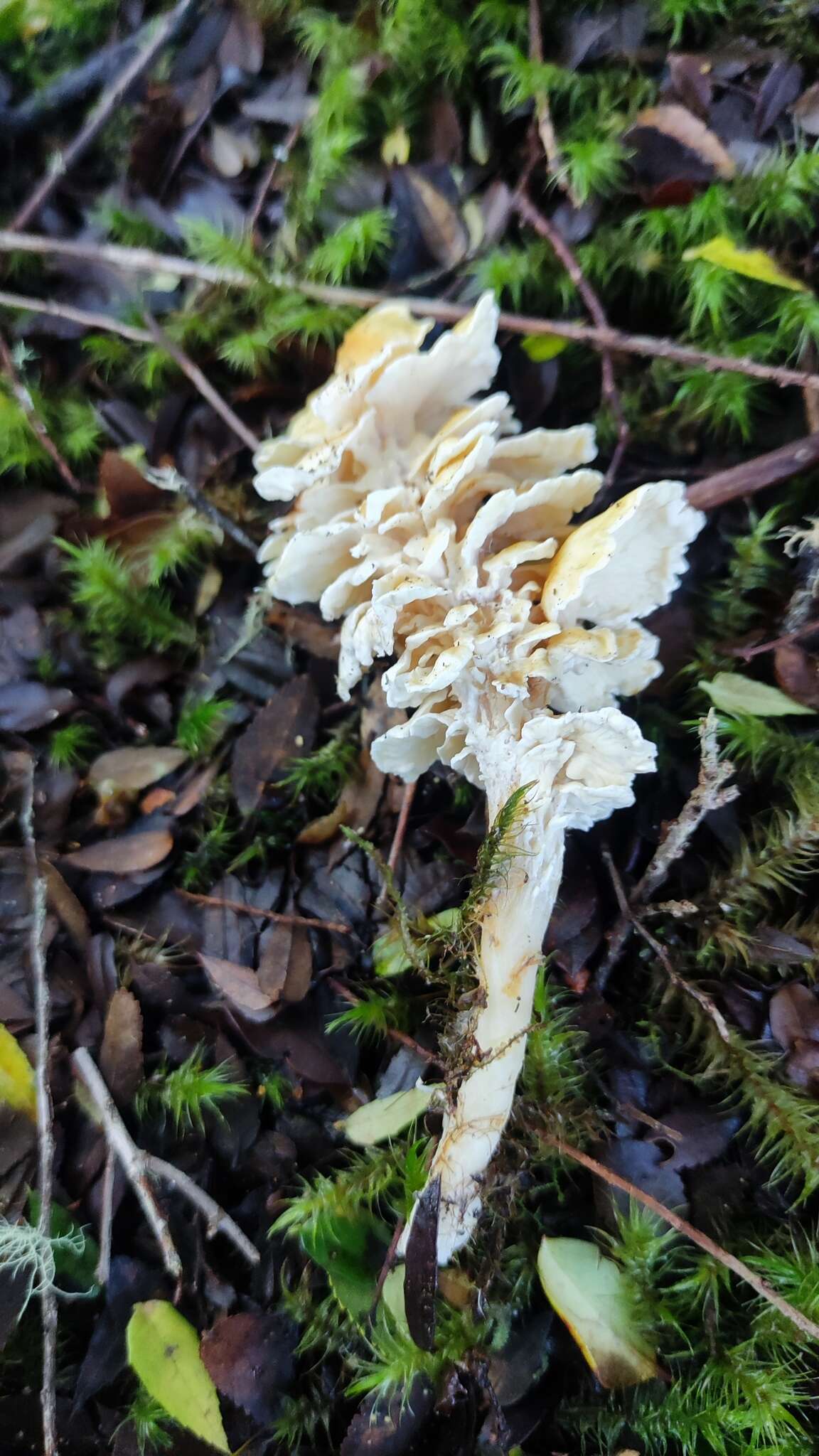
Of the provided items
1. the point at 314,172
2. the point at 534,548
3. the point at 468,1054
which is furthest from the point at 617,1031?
the point at 314,172

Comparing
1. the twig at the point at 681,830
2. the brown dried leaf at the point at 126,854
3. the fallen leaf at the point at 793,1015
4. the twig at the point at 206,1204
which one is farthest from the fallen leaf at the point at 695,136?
the twig at the point at 206,1204

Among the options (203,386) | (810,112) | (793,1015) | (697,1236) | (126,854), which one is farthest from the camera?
(203,386)

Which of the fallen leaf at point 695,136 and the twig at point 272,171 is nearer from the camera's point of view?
the fallen leaf at point 695,136

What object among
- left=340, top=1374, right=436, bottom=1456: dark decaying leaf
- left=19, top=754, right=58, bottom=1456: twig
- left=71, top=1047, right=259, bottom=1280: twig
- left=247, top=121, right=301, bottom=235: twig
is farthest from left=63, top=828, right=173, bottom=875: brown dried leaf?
left=247, top=121, right=301, bottom=235: twig

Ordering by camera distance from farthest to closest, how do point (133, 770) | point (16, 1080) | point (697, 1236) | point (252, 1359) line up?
point (133, 770) → point (16, 1080) → point (252, 1359) → point (697, 1236)

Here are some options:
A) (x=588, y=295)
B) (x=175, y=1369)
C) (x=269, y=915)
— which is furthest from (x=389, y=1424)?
(x=588, y=295)

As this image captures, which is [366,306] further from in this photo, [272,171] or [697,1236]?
[697,1236]

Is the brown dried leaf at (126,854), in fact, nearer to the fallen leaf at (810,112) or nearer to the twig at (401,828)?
the twig at (401,828)
